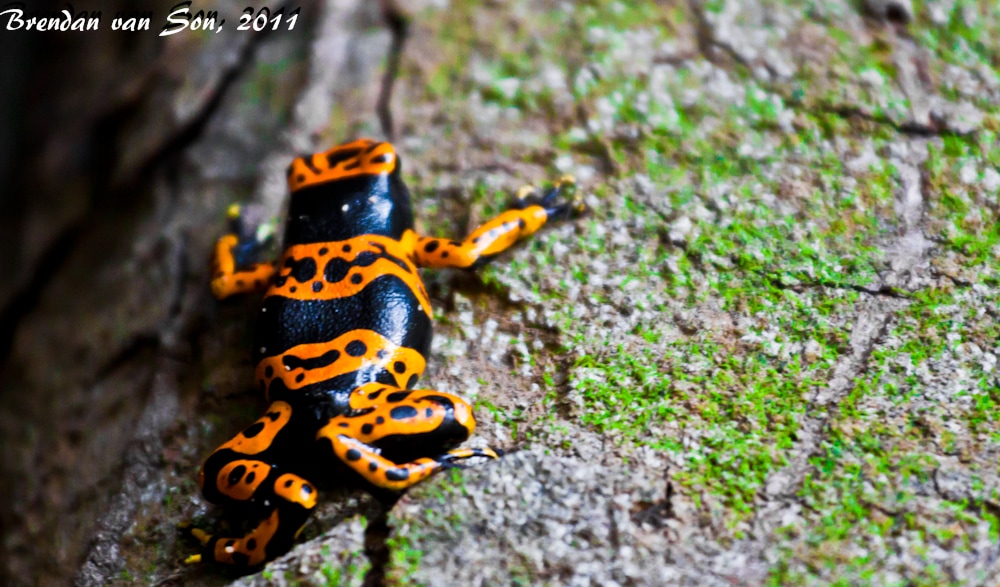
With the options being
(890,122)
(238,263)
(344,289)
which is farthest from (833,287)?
(238,263)

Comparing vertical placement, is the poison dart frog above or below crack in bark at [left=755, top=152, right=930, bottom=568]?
below

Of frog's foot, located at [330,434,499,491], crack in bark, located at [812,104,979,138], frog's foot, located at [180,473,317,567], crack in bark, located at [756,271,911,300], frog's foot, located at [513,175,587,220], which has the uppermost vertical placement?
crack in bark, located at [812,104,979,138]

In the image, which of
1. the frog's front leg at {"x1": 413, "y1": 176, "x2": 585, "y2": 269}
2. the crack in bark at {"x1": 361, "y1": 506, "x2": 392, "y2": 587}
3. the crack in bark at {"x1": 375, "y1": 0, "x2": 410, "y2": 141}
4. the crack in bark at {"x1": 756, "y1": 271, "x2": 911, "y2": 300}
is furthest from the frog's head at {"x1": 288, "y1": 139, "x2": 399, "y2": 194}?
the crack in bark at {"x1": 756, "y1": 271, "x2": 911, "y2": 300}

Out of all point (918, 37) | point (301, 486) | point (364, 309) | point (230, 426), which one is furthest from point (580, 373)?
point (918, 37)

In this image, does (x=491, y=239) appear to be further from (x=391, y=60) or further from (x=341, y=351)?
(x=391, y=60)

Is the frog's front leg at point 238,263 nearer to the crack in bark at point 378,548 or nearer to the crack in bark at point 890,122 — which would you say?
the crack in bark at point 378,548

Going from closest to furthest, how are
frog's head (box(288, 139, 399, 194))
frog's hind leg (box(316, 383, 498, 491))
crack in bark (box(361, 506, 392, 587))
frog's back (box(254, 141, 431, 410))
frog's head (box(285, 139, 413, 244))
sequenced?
crack in bark (box(361, 506, 392, 587)) < frog's hind leg (box(316, 383, 498, 491)) < frog's back (box(254, 141, 431, 410)) < frog's head (box(285, 139, 413, 244)) < frog's head (box(288, 139, 399, 194))

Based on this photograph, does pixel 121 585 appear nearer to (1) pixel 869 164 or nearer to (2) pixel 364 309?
(2) pixel 364 309

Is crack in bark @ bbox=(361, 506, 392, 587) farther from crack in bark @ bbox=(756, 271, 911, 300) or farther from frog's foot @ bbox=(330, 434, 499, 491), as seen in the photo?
crack in bark @ bbox=(756, 271, 911, 300)
